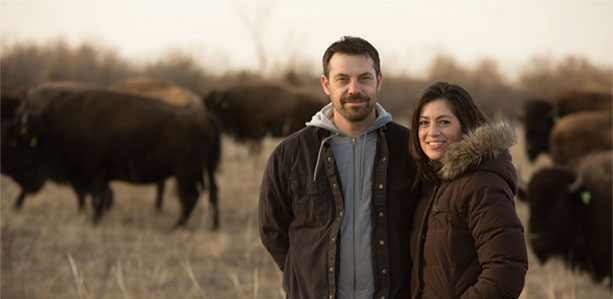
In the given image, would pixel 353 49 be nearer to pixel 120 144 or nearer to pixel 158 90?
pixel 120 144

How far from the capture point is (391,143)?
2.94 meters

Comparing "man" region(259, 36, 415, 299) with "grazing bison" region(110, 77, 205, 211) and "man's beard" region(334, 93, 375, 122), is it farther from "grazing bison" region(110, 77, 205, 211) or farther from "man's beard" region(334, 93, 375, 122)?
"grazing bison" region(110, 77, 205, 211)

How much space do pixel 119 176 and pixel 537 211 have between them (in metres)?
5.86

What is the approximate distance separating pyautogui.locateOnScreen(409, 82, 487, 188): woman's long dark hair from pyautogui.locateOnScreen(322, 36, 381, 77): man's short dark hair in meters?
0.32

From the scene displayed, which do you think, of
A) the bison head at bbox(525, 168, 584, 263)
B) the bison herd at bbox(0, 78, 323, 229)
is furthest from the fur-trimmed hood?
the bison herd at bbox(0, 78, 323, 229)

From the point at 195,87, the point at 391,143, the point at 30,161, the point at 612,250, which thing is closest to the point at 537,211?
the point at 612,250

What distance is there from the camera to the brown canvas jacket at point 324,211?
273cm

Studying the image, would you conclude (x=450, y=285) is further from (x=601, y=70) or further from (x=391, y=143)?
(x=601, y=70)

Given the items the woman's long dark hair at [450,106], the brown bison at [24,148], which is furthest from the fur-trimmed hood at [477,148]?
the brown bison at [24,148]

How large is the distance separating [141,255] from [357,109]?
4.83 m

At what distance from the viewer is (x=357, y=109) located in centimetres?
280

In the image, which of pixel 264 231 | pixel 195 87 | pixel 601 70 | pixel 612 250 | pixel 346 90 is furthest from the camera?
pixel 601 70

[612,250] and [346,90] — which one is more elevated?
[346,90]

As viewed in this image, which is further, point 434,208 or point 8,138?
point 8,138
